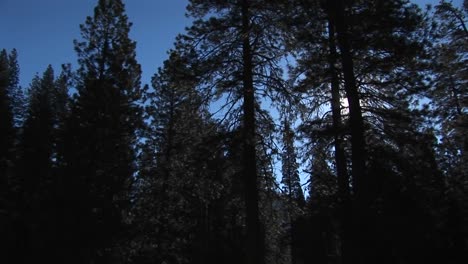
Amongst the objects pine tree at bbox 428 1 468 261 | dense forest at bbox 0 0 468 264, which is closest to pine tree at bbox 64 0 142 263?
dense forest at bbox 0 0 468 264

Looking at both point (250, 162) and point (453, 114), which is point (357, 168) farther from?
point (453, 114)

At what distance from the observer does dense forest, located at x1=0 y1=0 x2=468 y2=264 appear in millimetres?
11086

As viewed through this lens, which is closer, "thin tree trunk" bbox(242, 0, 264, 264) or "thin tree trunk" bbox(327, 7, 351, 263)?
"thin tree trunk" bbox(242, 0, 264, 264)

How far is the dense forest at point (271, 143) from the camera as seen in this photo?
436 inches

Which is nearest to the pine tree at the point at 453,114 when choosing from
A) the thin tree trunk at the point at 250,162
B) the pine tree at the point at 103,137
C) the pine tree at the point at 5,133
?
the thin tree trunk at the point at 250,162

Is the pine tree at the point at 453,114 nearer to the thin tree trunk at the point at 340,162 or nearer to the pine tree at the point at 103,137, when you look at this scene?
the thin tree trunk at the point at 340,162

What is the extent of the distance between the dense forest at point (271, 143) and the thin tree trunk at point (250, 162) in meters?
0.04

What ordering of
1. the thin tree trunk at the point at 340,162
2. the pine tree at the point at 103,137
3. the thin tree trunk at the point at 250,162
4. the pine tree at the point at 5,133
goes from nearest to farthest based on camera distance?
the thin tree trunk at the point at 250,162, the thin tree trunk at the point at 340,162, the pine tree at the point at 103,137, the pine tree at the point at 5,133

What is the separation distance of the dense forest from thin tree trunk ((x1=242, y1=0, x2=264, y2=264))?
4 cm

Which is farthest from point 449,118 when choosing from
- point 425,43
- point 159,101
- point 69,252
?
point 69,252

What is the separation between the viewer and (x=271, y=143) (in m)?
13.1

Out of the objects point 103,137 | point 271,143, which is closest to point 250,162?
point 271,143

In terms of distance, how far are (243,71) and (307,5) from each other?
3.07m

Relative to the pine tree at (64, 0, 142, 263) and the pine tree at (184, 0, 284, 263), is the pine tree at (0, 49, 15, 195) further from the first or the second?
the pine tree at (184, 0, 284, 263)
